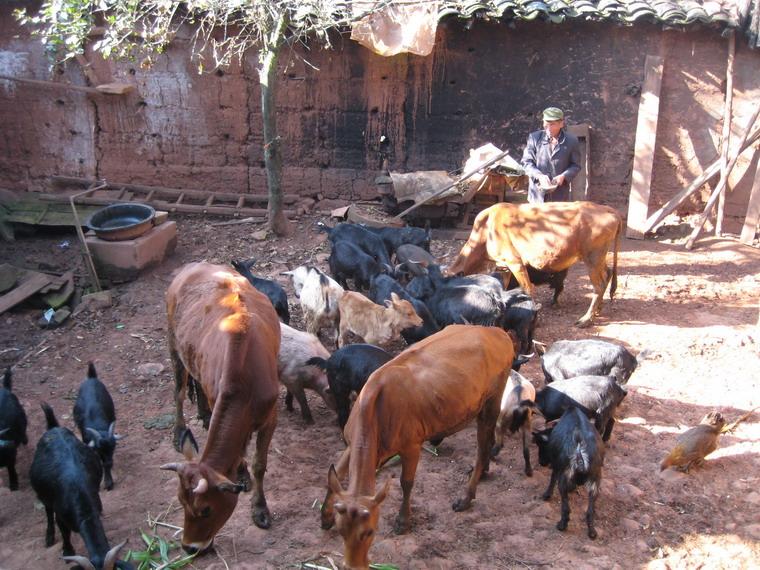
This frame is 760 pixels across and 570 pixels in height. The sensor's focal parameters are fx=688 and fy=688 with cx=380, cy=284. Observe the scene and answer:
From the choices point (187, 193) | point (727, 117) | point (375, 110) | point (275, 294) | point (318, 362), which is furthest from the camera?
point (187, 193)

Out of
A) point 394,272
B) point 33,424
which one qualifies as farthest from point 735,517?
point 33,424

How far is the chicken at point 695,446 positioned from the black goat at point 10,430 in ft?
18.5

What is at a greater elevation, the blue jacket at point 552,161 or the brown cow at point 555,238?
the blue jacket at point 552,161

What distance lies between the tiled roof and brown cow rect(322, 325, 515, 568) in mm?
7590

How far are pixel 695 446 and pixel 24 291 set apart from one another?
8.75 meters

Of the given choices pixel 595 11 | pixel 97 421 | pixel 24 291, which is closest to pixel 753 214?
pixel 595 11

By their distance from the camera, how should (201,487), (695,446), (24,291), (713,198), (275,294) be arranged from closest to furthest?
(201,487), (695,446), (275,294), (24,291), (713,198)

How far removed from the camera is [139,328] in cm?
901

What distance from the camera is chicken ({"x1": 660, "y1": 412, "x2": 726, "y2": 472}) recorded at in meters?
5.85

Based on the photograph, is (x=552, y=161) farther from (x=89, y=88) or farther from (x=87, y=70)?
(x=87, y=70)

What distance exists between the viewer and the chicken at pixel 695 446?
585 cm

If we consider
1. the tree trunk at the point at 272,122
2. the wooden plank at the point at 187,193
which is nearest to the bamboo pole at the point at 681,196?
the tree trunk at the point at 272,122

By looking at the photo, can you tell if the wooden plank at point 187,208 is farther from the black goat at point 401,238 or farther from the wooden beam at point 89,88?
the black goat at point 401,238

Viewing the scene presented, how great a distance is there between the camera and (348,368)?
20.6 ft
